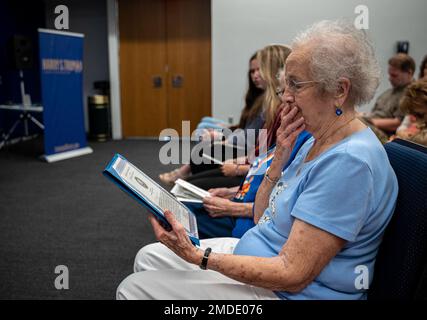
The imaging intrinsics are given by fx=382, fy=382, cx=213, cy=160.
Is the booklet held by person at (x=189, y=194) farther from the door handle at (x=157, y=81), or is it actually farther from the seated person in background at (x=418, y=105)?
the door handle at (x=157, y=81)

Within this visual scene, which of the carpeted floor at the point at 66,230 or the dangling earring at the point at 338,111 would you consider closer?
the dangling earring at the point at 338,111

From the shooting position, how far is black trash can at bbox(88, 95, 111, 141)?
258 inches

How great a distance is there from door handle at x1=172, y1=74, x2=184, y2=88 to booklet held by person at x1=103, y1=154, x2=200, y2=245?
18.3 ft

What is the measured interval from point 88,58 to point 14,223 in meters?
4.75

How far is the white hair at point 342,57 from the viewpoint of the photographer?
37.8 inches

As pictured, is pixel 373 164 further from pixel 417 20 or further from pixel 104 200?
pixel 417 20

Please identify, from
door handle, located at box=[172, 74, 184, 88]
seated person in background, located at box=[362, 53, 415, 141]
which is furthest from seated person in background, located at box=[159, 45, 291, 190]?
door handle, located at box=[172, 74, 184, 88]

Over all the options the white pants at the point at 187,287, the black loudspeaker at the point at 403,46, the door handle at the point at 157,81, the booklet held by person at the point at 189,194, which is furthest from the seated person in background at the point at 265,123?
the door handle at the point at 157,81

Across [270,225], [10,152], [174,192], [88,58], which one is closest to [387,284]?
[270,225]

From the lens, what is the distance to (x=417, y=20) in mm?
5637

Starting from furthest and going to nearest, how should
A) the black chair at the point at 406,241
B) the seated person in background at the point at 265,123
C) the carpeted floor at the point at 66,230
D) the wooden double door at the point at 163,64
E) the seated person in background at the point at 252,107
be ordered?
1. the wooden double door at the point at 163,64
2. the seated person in background at the point at 252,107
3. the carpeted floor at the point at 66,230
4. the seated person in background at the point at 265,123
5. the black chair at the point at 406,241

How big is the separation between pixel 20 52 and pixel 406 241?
6.09 m

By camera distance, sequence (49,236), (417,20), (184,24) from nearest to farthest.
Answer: (49,236) < (417,20) < (184,24)

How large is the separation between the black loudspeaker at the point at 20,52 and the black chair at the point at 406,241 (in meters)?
5.92
